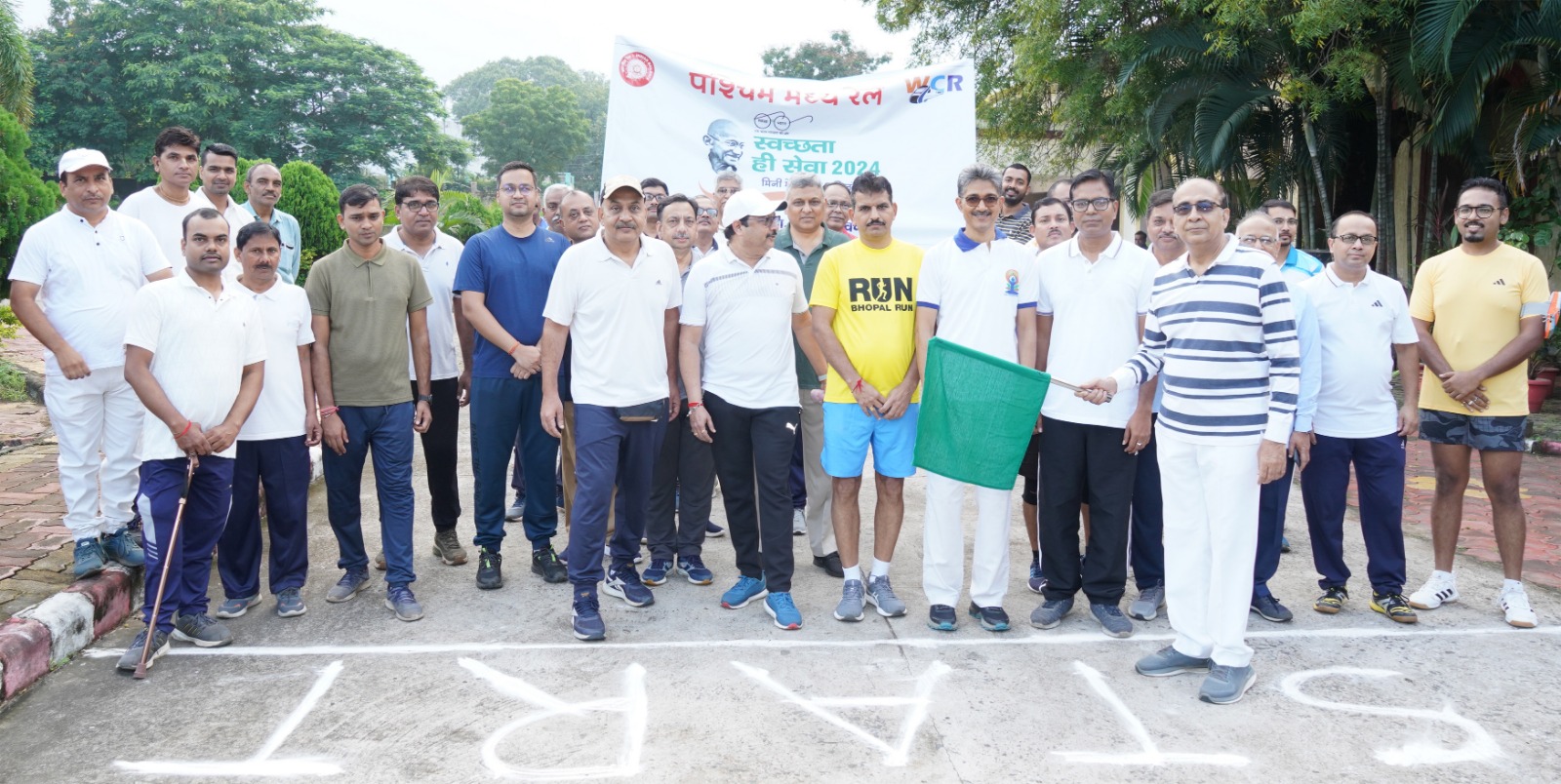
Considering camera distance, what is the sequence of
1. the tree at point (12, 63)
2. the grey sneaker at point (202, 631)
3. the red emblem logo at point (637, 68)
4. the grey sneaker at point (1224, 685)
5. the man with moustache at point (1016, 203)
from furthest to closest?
1. the tree at point (12, 63)
2. the red emblem logo at point (637, 68)
3. the man with moustache at point (1016, 203)
4. the grey sneaker at point (202, 631)
5. the grey sneaker at point (1224, 685)

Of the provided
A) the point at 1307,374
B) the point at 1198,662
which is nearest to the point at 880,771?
the point at 1198,662

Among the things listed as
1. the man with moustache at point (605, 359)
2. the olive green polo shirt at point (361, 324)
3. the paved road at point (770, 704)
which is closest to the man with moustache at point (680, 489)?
the man with moustache at point (605, 359)

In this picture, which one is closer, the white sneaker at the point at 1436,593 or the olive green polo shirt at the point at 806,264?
the white sneaker at the point at 1436,593

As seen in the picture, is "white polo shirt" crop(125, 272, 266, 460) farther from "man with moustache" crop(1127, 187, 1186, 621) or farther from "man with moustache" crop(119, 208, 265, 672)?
"man with moustache" crop(1127, 187, 1186, 621)

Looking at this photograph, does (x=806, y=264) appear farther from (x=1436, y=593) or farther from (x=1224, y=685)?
(x=1436, y=593)

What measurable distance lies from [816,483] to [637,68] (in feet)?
11.2

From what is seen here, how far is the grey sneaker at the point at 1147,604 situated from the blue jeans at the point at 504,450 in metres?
2.78

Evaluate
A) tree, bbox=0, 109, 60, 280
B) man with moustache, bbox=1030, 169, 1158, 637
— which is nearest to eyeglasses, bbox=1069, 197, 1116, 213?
man with moustache, bbox=1030, 169, 1158, 637

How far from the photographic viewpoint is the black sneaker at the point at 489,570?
5250mm

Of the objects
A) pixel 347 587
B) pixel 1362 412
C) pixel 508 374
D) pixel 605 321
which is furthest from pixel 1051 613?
pixel 347 587

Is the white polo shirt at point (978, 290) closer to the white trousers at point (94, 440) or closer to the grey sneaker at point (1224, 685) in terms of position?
the grey sneaker at point (1224, 685)

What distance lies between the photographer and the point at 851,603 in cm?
482

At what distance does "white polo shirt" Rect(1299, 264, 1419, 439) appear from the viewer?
4.79 meters

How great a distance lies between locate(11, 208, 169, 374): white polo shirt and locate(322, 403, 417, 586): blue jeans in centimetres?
103
